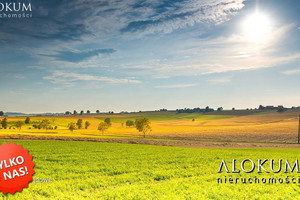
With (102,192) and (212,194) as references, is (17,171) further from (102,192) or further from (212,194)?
(212,194)

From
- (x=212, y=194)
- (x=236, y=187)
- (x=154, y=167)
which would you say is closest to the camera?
(x=212, y=194)

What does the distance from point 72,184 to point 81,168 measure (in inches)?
168

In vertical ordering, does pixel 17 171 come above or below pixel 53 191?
above

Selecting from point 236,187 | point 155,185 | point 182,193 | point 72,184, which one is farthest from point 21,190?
point 236,187

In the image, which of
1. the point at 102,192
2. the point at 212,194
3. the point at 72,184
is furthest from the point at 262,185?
the point at 72,184

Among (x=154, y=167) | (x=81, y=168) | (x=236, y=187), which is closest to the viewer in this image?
(x=236, y=187)

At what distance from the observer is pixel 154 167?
18.2 m

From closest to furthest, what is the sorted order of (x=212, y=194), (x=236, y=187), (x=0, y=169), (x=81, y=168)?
Answer: (x=0, y=169) → (x=212, y=194) → (x=236, y=187) → (x=81, y=168)

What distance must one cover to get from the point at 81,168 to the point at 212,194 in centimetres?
1072

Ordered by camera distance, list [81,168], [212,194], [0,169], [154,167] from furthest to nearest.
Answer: [154,167] → [81,168] → [212,194] → [0,169]

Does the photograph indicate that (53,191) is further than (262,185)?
No

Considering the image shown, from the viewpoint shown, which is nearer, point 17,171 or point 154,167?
point 17,171

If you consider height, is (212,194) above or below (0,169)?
below

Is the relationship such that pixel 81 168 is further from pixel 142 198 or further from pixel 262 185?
pixel 262 185
